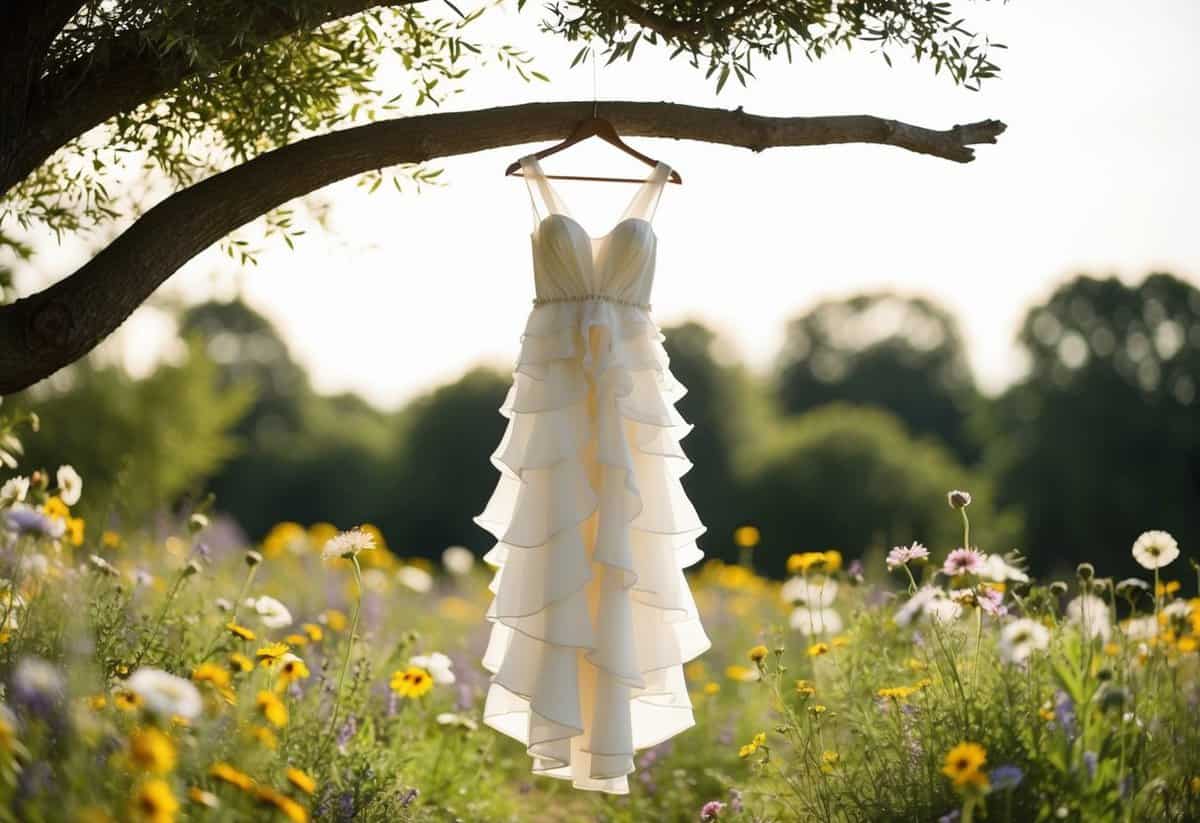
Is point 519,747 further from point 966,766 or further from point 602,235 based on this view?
point 966,766

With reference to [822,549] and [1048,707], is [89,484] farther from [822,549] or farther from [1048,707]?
[1048,707]

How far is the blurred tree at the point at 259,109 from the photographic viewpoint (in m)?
2.91

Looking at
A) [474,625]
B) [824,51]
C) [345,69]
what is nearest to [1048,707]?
[824,51]

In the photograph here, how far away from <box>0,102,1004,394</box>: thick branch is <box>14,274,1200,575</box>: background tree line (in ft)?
34.9

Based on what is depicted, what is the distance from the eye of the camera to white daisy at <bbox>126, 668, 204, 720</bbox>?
181 cm

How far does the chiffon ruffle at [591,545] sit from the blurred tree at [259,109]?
74 centimetres

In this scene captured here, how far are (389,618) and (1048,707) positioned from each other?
4.74m

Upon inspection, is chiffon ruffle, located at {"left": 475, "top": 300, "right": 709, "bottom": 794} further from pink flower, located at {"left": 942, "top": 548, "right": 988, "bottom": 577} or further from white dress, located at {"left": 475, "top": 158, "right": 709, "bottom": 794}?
pink flower, located at {"left": 942, "top": 548, "right": 988, "bottom": 577}

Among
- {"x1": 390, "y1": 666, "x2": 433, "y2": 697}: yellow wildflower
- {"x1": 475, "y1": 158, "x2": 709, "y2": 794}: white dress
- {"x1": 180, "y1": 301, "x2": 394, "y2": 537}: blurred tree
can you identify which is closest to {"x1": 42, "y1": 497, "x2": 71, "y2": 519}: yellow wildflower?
{"x1": 390, "y1": 666, "x2": 433, "y2": 697}: yellow wildflower

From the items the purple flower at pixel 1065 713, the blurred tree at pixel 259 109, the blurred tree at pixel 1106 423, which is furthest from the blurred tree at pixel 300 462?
the purple flower at pixel 1065 713

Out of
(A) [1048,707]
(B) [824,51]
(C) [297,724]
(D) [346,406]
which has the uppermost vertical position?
(D) [346,406]

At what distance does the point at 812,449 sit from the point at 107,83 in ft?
55.9

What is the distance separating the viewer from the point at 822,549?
1791 cm

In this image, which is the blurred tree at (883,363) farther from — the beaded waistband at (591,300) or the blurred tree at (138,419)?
the beaded waistband at (591,300)
